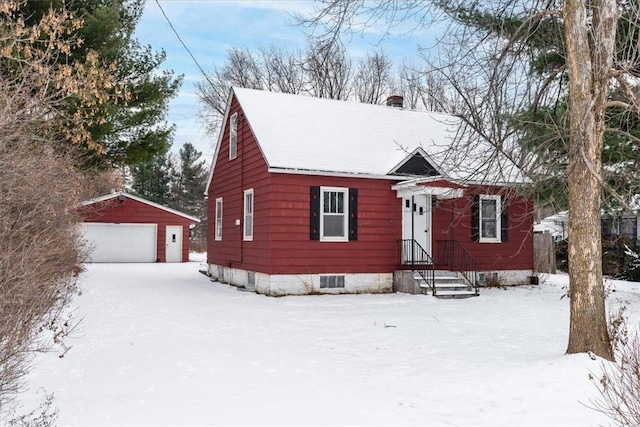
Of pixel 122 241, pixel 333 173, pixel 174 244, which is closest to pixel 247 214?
pixel 333 173

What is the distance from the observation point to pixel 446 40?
8.44 m

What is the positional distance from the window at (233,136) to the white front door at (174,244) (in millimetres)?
13949

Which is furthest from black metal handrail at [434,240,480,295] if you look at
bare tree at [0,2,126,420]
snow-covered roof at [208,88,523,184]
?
bare tree at [0,2,126,420]

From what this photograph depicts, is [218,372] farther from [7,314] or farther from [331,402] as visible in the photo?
[7,314]

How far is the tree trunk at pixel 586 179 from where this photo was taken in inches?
255

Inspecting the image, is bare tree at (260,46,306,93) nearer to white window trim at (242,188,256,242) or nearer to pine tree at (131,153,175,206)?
pine tree at (131,153,175,206)

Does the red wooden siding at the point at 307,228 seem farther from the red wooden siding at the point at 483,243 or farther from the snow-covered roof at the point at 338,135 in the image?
the snow-covered roof at the point at 338,135

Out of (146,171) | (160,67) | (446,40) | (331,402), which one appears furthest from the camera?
(146,171)

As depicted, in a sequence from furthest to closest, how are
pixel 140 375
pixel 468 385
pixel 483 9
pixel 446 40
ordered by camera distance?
pixel 483 9
pixel 446 40
pixel 140 375
pixel 468 385

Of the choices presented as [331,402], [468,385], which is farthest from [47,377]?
[468,385]

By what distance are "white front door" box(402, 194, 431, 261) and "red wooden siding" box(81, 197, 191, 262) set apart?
1803 centimetres

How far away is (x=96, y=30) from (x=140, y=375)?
10.8 m

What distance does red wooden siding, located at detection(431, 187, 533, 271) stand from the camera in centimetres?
1562

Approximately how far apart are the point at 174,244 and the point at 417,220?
18.5 meters
